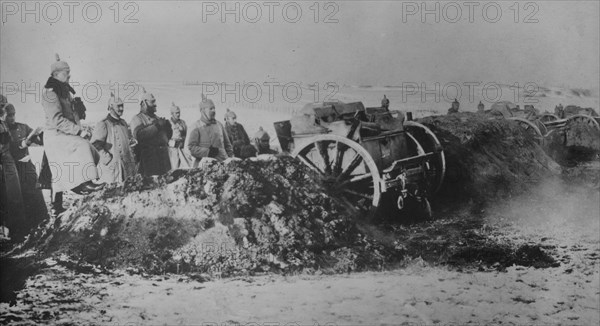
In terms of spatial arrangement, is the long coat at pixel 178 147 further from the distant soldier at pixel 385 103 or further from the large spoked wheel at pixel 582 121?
the large spoked wheel at pixel 582 121

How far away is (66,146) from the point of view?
3.95m

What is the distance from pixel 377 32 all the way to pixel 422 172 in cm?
115

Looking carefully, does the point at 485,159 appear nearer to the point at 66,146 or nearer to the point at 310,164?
the point at 310,164

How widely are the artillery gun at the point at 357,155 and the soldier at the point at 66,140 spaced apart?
1.46 m

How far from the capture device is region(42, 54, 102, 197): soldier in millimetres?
3932

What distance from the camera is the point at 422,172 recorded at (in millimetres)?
4066

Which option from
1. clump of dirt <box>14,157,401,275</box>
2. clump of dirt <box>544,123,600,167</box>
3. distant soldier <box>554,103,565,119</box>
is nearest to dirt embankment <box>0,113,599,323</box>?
clump of dirt <box>14,157,401,275</box>

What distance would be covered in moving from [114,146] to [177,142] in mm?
468

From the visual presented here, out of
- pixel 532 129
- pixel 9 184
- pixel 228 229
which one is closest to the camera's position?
pixel 228 229

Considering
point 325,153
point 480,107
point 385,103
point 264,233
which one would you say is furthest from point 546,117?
point 264,233

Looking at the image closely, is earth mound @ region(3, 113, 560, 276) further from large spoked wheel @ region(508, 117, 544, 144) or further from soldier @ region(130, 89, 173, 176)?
large spoked wheel @ region(508, 117, 544, 144)

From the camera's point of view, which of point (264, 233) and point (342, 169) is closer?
point (264, 233)

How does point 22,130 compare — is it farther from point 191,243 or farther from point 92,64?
point 191,243

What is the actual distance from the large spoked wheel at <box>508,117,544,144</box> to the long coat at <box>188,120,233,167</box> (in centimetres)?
240
